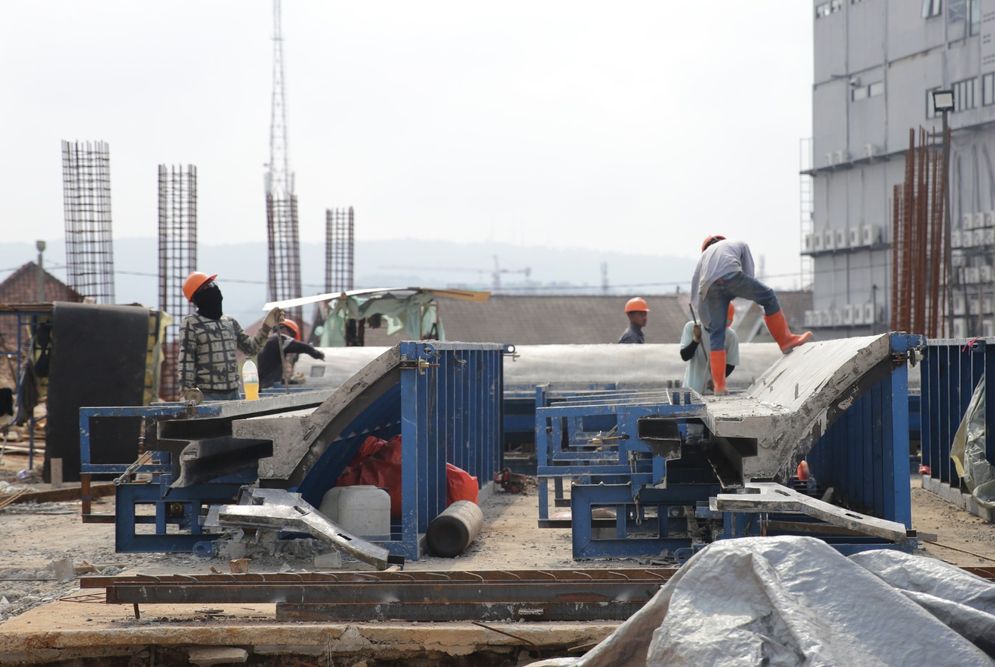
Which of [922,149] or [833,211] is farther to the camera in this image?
[833,211]

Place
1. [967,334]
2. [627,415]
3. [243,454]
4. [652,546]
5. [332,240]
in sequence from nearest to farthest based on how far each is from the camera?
[627,415], [652,546], [243,454], [332,240], [967,334]

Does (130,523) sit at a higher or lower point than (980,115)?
lower

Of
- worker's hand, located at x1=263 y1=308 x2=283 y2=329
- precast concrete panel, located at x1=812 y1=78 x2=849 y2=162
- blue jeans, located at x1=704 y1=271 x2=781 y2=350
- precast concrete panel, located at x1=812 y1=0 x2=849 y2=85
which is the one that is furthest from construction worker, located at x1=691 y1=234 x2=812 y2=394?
precast concrete panel, located at x1=812 y1=0 x2=849 y2=85

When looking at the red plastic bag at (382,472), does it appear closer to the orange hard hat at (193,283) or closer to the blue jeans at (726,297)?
the orange hard hat at (193,283)

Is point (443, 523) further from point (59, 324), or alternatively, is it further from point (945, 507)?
point (59, 324)

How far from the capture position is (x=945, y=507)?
10.4m

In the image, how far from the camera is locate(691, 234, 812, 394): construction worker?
941cm

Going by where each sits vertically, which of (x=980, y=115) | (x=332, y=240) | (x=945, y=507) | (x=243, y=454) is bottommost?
(x=945, y=507)

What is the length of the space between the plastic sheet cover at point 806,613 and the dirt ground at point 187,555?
10.3 feet

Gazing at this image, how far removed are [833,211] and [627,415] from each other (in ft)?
132

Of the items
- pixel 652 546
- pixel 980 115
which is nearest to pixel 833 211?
pixel 980 115

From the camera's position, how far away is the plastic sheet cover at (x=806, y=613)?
382 centimetres

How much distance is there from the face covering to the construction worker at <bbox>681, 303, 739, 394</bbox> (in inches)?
152

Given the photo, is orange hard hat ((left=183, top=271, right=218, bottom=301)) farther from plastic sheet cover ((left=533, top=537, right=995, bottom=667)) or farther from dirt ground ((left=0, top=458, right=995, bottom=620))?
plastic sheet cover ((left=533, top=537, right=995, bottom=667))
